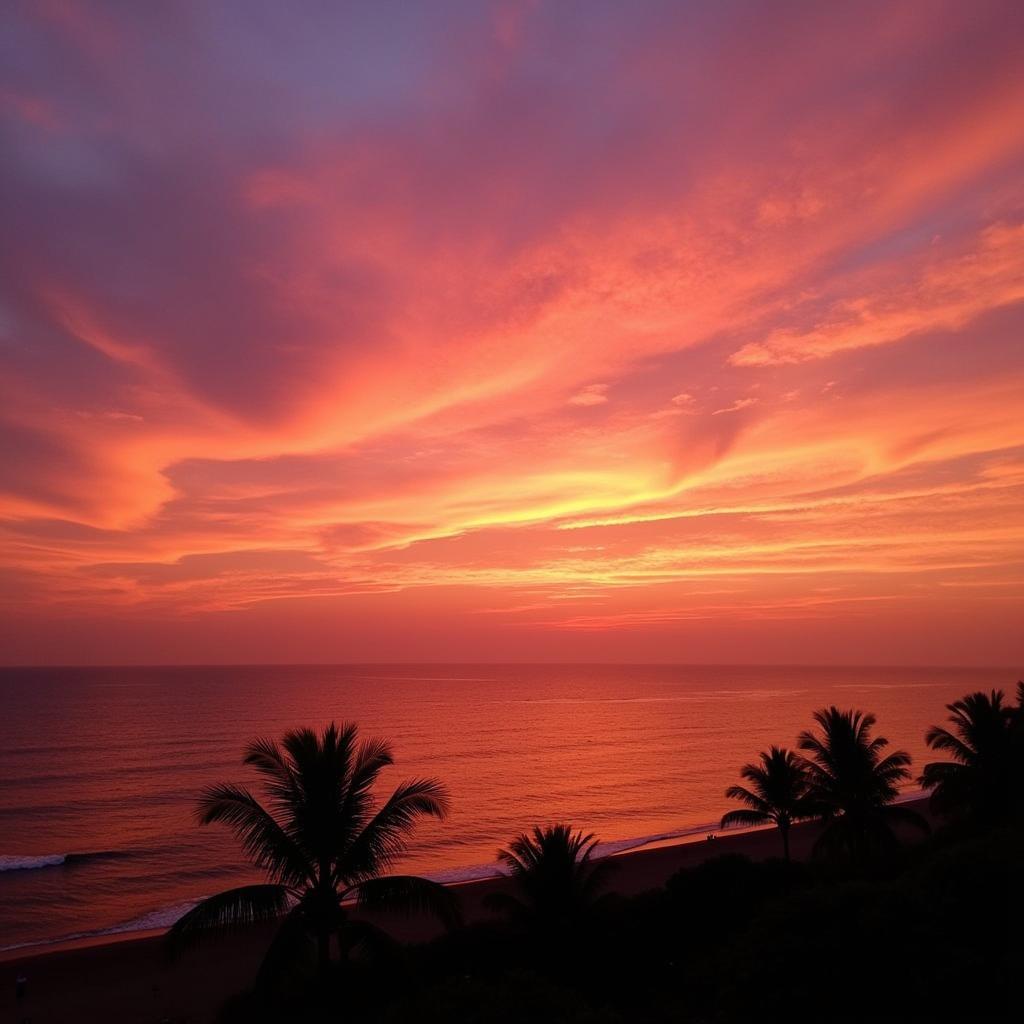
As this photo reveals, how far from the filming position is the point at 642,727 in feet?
365

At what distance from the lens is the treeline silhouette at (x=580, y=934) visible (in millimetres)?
10422

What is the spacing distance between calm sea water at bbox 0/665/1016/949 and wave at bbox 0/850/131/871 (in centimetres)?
10

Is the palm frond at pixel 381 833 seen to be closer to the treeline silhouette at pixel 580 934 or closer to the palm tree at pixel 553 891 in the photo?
the treeline silhouette at pixel 580 934

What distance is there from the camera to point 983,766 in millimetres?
26344

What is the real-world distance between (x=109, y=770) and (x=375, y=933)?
6749cm

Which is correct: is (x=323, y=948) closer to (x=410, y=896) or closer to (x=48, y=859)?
(x=410, y=896)

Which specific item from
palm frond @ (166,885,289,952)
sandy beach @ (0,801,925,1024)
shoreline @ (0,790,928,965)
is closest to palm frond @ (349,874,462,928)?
palm frond @ (166,885,289,952)

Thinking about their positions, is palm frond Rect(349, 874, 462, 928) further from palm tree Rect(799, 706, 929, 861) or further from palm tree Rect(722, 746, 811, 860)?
palm tree Rect(722, 746, 811, 860)

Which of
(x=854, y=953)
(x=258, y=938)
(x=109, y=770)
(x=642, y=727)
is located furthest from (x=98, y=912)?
(x=642, y=727)

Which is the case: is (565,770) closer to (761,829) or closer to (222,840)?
Answer: (761,829)

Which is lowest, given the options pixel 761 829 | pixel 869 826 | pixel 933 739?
pixel 761 829

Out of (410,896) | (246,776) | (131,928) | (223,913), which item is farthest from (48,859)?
(410,896)

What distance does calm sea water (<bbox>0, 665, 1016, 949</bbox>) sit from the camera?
123 feet

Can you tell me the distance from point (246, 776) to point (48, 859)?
27298 millimetres
